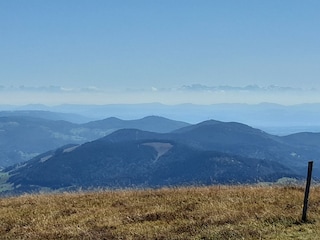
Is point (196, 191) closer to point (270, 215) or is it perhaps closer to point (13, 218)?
Result: point (270, 215)

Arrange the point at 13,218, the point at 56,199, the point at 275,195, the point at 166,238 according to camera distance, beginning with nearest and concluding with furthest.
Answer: the point at 166,238 < the point at 13,218 < the point at 275,195 < the point at 56,199

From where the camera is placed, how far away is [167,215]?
1489cm

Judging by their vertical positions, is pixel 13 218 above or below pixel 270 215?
below

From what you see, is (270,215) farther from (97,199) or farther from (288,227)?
(97,199)

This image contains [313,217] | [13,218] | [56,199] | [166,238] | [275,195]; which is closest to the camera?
[166,238]

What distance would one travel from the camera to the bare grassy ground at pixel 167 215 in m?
12.5

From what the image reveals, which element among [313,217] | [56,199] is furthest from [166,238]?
[56,199]

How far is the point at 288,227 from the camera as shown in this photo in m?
12.6

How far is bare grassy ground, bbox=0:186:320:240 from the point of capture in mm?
12477

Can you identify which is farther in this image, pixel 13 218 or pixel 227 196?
pixel 227 196

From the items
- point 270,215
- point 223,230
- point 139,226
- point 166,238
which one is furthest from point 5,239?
point 270,215

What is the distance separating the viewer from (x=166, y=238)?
12125 millimetres

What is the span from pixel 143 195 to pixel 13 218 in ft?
19.5

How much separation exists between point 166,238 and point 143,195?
6879 millimetres
